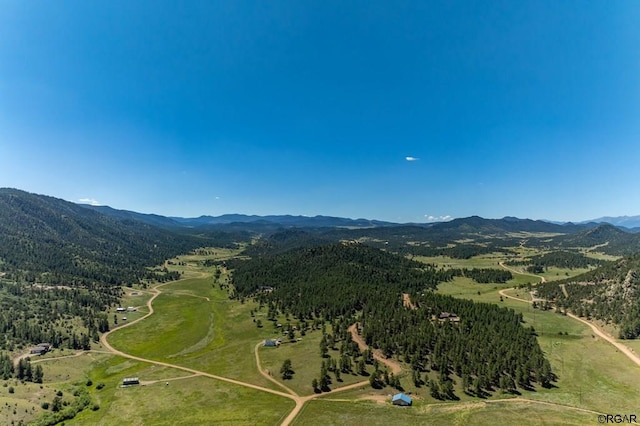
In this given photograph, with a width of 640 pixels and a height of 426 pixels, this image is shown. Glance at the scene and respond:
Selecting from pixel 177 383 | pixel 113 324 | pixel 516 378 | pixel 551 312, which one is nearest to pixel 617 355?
pixel 516 378

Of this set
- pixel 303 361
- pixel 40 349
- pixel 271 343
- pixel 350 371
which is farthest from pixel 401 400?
pixel 40 349

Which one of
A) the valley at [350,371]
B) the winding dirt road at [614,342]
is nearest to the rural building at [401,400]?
the valley at [350,371]

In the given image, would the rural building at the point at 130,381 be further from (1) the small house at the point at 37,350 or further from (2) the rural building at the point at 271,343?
(2) the rural building at the point at 271,343

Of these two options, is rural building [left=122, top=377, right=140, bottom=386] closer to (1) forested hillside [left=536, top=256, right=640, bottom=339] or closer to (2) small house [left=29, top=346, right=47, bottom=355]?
(2) small house [left=29, top=346, right=47, bottom=355]

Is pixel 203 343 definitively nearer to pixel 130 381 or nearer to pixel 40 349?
pixel 130 381

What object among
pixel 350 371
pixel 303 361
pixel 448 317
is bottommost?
pixel 303 361

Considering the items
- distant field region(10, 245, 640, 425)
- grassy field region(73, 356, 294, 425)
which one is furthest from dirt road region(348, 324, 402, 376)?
grassy field region(73, 356, 294, 425)

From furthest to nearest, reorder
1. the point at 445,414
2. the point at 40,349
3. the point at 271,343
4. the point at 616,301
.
Result: the point at 616,301, the point at 271,343, the point at 40,349, the point at 445,414

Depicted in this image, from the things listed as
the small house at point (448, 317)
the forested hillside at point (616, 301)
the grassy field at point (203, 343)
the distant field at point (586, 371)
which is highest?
the forested hillside at point (616, 301)
